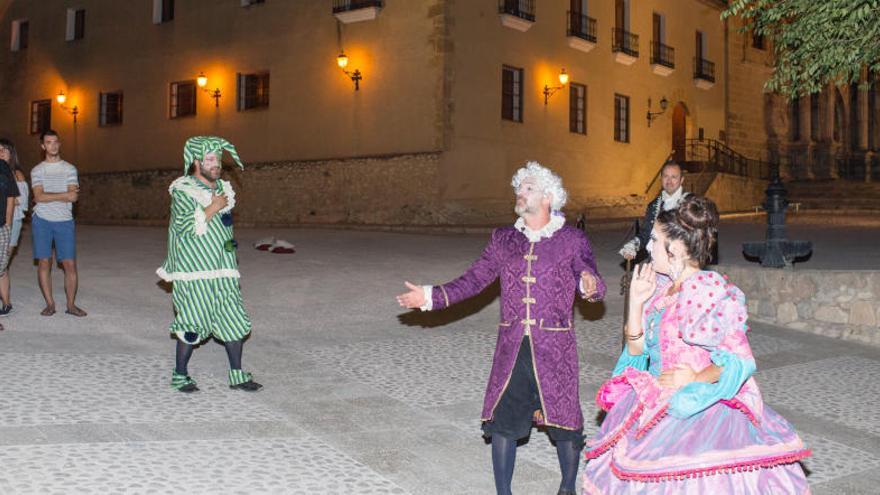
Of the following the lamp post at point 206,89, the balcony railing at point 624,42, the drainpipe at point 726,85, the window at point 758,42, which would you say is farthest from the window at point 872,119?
the lamp post at point 206,89

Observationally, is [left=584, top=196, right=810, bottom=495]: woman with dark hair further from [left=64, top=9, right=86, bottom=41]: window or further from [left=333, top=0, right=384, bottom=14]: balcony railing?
[left=64, top=9, right=86, bottom=41]: window

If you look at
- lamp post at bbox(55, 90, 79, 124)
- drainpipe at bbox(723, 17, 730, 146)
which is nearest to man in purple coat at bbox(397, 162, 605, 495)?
lamp post at bbox(55, 90, 79, 124)

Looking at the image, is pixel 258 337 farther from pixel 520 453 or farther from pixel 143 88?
pixel 143 88

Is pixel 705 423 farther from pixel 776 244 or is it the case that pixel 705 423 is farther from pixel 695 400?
pixel 776 244

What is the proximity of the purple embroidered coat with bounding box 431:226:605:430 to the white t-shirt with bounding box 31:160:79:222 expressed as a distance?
523 cm

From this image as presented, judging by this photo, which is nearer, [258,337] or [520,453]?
[520,453]

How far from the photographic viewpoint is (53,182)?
8188 mm

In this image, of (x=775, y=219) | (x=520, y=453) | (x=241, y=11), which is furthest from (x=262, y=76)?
(x=520, y=453)

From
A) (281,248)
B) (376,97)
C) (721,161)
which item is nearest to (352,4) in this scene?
(376,97)

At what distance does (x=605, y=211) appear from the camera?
2572cm

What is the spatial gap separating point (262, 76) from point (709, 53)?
1646 centimetres

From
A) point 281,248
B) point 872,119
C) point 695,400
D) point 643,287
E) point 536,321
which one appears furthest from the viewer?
point 872,119

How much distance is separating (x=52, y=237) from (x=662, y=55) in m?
24.2

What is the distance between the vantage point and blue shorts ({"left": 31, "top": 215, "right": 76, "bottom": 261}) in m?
8.29
